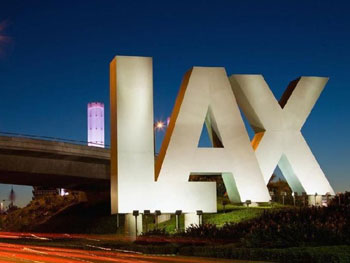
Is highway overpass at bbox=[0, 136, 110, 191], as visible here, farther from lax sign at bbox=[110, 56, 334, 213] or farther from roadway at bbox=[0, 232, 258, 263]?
roadway at bbox=[0, 232, 258, 263]

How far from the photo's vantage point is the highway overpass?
37281 mm

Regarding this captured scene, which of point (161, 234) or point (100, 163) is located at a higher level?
point (100, 163)

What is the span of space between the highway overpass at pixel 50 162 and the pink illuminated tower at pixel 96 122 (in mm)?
54513

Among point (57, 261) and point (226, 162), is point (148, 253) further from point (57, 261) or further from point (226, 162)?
point (226, 162)

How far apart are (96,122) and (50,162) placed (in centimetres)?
6285

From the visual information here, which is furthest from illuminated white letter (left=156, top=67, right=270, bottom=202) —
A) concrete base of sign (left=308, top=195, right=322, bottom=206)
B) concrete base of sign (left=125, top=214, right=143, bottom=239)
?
concrete base of sign (left=308, top=195, right=322, bottom=206)

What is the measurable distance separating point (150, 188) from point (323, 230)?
1285cm

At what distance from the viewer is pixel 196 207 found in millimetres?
31766

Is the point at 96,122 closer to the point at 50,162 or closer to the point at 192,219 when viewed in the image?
the point at 50,162

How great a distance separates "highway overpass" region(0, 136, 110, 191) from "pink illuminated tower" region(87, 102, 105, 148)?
54.5 m

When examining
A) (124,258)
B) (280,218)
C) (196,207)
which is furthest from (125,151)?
(124,258)

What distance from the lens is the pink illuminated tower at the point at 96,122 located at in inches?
4008

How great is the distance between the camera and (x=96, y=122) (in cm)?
10275

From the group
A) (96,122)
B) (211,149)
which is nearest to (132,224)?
(211,149)
